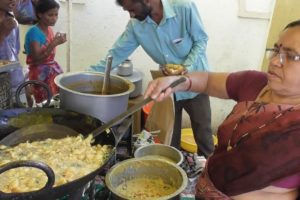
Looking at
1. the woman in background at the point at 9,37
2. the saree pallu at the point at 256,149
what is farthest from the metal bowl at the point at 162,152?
the woman in background at the point at 9,37

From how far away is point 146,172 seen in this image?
141 centimetres

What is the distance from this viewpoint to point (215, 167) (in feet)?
3.87

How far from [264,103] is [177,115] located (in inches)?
57.1

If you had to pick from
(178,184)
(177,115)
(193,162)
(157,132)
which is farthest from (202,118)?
(178,184)

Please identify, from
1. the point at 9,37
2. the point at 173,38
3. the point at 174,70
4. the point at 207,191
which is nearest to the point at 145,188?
the point at 207,191

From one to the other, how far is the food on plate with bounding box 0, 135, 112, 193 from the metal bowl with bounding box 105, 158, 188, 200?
0.13 m

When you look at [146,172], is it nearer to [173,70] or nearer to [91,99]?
[91,99]

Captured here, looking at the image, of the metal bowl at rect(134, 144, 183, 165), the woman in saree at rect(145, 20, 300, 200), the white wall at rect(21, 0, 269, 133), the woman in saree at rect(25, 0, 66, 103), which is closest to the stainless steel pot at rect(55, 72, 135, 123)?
the metal bowl at rect(134, 144, 183, 165)

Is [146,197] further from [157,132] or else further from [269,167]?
[157,132]

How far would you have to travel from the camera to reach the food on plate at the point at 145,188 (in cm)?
131

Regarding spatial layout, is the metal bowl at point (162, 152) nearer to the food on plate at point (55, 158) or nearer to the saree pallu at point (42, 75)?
the food on plate at point (55, 158)

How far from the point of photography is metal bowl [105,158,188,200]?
131 centimetres

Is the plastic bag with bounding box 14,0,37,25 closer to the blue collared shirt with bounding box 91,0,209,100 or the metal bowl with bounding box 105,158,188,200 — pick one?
the blue collared shirt with bounding box 91,0,209,100

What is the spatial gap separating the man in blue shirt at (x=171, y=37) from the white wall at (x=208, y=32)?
2.84 ft
